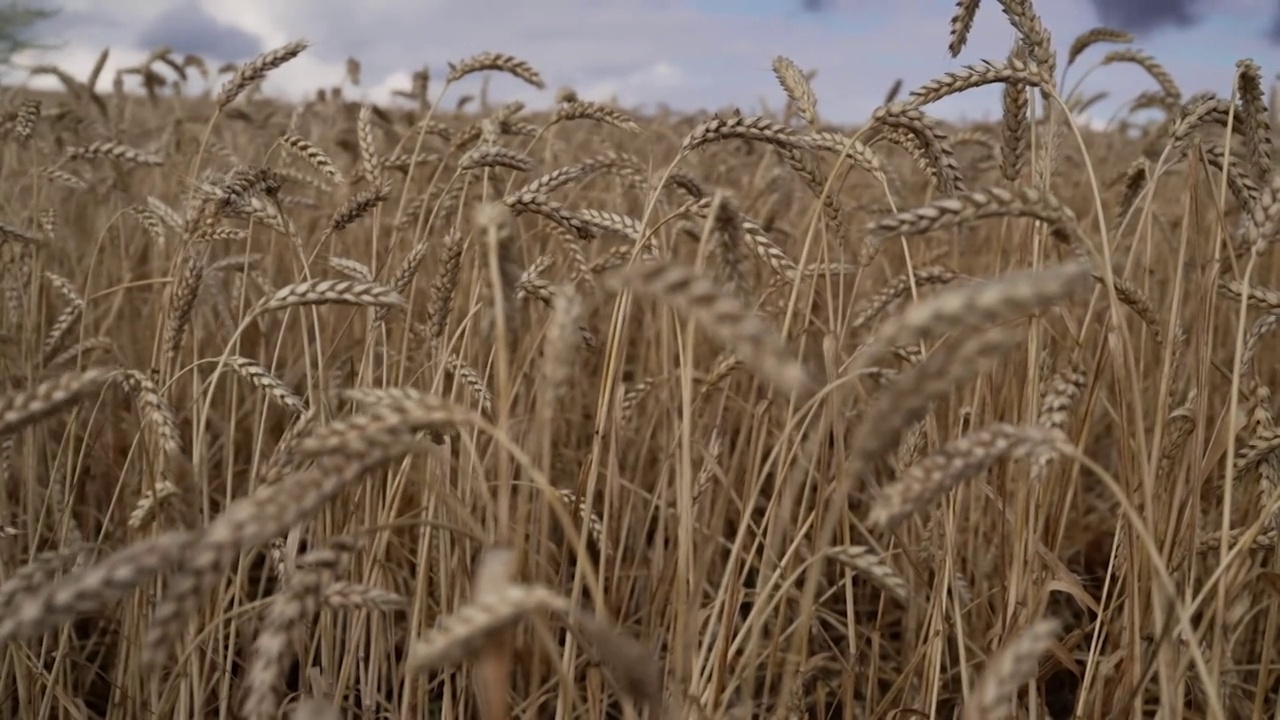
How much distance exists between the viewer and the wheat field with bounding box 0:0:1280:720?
82 cm

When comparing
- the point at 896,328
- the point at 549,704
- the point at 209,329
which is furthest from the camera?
the point at 209,329

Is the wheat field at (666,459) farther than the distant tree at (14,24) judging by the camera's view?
No

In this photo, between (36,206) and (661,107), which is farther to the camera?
(661,107)

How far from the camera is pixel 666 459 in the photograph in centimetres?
189

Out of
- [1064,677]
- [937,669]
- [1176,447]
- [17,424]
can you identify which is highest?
[17,424]

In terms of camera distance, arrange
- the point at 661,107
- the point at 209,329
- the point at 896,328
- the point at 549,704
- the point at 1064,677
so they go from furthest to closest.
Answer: the point at 661,107, the point at 209,329, the point at 1064,677, the point at 549,704, the point at 896,328

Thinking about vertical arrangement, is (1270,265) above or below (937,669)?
above

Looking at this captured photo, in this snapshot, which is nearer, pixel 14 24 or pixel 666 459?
pixel 666 459

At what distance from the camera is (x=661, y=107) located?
429 inches

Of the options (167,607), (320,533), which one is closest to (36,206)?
(320,533)

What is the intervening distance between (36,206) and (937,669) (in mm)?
2492

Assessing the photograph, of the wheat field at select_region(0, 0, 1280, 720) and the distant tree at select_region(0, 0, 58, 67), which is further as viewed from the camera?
the distant tree at select_region(0, 0, 58, 67)

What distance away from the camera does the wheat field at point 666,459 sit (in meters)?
0.82

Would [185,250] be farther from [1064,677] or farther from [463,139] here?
[1064,677]
